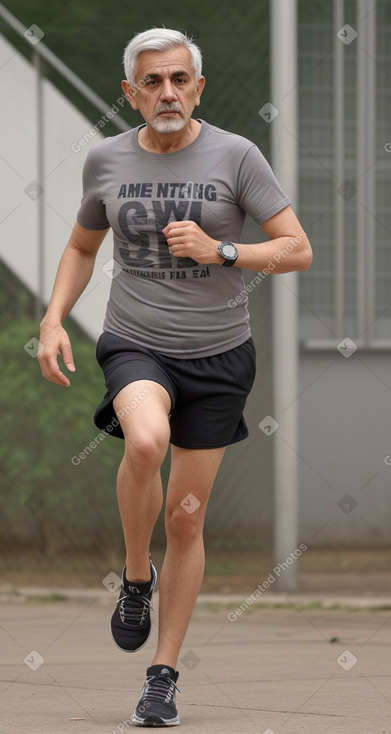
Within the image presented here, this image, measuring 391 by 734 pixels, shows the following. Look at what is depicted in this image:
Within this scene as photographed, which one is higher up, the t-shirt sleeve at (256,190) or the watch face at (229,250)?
the t-shirt sleeve at (256,190)

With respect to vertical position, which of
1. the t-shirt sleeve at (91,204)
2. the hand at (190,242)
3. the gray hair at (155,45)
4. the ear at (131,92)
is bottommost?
the hand at (190,242)

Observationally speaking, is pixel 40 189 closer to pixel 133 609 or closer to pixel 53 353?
pixel 53 353

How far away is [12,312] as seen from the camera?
320 inches

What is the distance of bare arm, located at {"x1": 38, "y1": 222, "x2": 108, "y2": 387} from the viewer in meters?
3.80

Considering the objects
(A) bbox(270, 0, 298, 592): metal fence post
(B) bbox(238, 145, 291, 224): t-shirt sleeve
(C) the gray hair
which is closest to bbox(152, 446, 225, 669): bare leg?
(B) bbox(238, 145, 291, 224): t-shirt sleeve

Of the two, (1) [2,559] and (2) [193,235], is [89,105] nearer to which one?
(1) [2,559]

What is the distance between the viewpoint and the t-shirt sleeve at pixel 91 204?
3904mm

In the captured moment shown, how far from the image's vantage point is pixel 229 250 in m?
3.65

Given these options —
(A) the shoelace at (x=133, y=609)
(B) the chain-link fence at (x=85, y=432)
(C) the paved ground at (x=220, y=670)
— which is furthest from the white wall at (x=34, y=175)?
(A) the shoelace at (x=133, y=609)

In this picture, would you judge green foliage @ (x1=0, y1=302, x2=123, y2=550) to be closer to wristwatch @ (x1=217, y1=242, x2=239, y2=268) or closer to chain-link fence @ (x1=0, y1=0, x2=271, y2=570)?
chain-link fence @ (x1=0, y1=0, x2=271, y2=570)

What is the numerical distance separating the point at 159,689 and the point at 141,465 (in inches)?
25.5

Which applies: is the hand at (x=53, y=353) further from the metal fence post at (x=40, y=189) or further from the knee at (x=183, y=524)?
the metal fence post at (x=40, y=189)

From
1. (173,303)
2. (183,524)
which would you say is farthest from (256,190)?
(183,524)

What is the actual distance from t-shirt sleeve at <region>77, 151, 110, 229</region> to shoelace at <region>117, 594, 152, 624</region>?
1.09 meters
